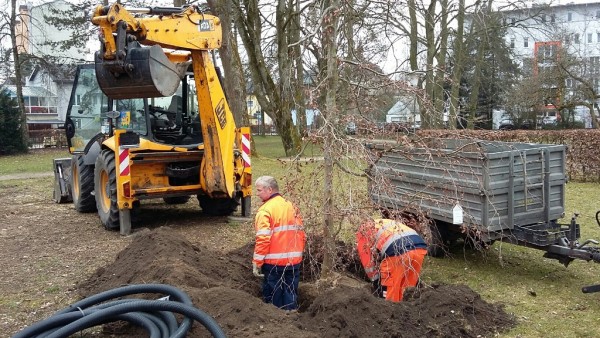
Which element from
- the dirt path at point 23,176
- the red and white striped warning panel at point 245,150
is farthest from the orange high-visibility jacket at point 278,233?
the dirt path at point 23,176

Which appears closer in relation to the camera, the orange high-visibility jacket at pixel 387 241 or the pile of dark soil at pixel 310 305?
the pile of dark soil at pixel 310 305

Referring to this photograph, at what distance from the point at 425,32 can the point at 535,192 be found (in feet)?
66.0

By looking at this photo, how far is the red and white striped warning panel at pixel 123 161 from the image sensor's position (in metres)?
9.21

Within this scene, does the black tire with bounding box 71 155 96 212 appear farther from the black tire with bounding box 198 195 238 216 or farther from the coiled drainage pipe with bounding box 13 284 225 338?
the coiled drainage pipe with bounding box 13 284 225 338

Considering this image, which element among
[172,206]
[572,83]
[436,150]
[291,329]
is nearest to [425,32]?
[572,83]

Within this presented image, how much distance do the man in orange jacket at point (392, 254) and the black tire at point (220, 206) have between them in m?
5.23

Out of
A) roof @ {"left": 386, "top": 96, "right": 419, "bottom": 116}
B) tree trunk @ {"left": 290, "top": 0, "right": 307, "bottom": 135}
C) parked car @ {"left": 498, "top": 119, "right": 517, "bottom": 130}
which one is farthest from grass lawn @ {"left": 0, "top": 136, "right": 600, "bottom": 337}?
parked car @ {"left": 498, "top": 119, "right": 517, "bottom": 130}

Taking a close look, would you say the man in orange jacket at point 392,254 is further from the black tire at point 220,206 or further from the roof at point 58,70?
the roof at point 58,70

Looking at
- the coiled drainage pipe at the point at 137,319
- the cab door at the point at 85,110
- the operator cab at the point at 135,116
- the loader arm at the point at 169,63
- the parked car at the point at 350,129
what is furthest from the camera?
the cab door at the point at 85,110

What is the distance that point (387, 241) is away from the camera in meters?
5.93

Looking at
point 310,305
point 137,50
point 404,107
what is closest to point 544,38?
point 137,50

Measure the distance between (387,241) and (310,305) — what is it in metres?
0.94

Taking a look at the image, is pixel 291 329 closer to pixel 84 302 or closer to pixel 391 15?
pixel 84 302

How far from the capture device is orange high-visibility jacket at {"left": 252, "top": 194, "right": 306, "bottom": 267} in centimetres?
A: 578
